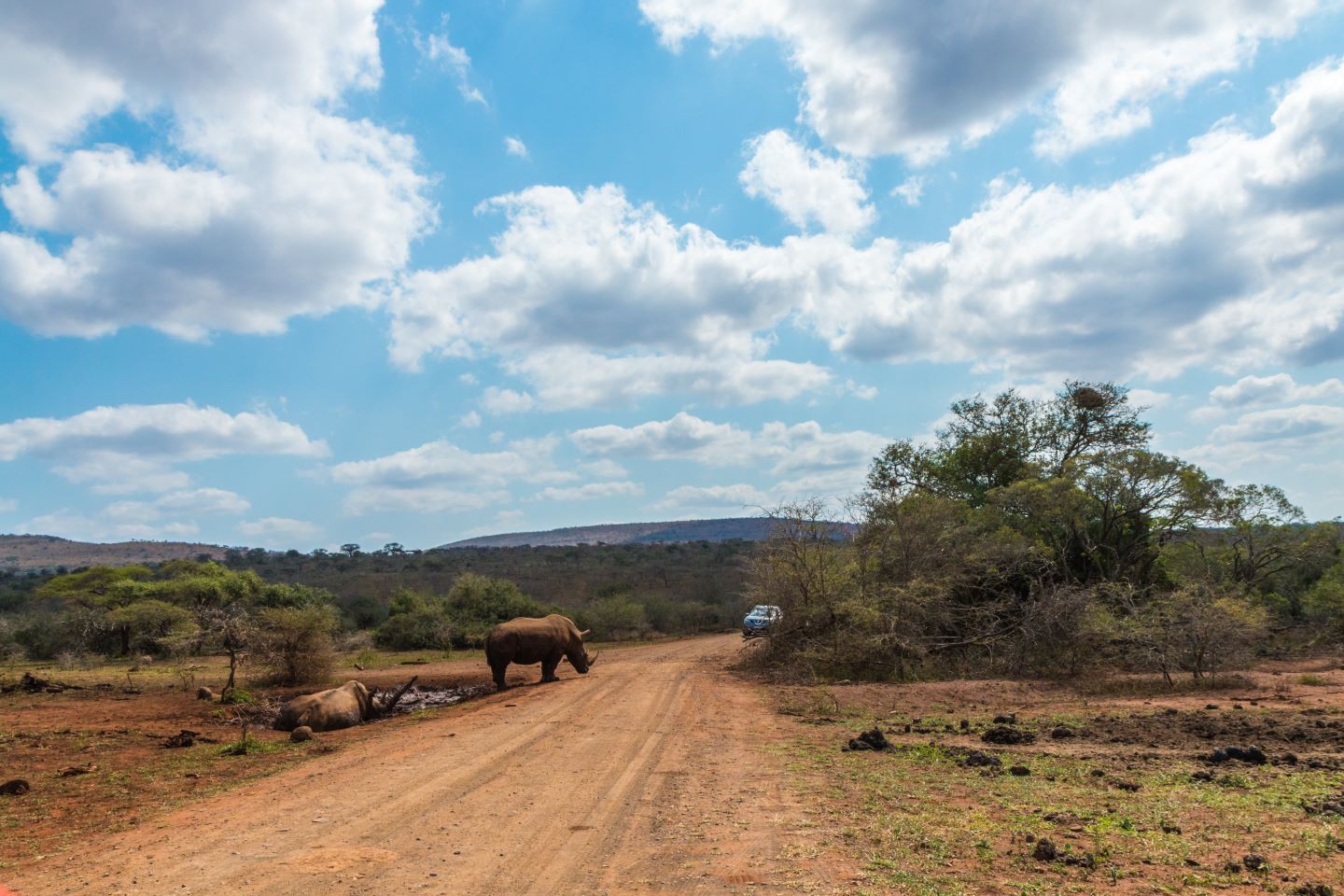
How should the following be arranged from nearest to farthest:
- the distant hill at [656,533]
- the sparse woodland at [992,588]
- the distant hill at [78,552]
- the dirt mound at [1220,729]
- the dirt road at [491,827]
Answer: the dirt road at [491,827]
the dirt mound at [1220,729]
the sparse woodland at [992,588]
the distant hill at [78,552]
the distant hill at [656,533]

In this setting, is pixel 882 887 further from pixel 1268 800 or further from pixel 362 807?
pixel 362 807

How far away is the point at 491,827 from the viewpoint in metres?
7.07

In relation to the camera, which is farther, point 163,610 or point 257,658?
point 163,610

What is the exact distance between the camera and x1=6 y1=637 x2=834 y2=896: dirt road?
18.9 ft

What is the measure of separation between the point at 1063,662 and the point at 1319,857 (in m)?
13.0

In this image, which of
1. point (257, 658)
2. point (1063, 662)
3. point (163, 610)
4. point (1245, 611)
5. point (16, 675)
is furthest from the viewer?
point (163, 610)

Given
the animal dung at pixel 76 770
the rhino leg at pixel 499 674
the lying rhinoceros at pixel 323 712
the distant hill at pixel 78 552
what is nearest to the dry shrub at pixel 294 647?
the rhino leg at pixel 499 674

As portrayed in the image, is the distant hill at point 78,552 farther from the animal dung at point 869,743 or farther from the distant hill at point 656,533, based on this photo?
the animal dung at point 869,743

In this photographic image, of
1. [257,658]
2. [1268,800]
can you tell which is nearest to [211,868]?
[1268,800]

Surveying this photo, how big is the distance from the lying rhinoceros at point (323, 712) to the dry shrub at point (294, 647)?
5467mm

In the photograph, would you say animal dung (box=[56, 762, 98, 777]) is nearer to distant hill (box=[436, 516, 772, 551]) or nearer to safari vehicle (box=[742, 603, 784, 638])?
safari vehicle (box=[742, 603, 784, 638])

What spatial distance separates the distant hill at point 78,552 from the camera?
4156 inches

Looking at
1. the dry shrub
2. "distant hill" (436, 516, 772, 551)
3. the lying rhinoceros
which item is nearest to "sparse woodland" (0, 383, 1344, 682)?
the dry shrub

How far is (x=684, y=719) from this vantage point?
43.8 ft
